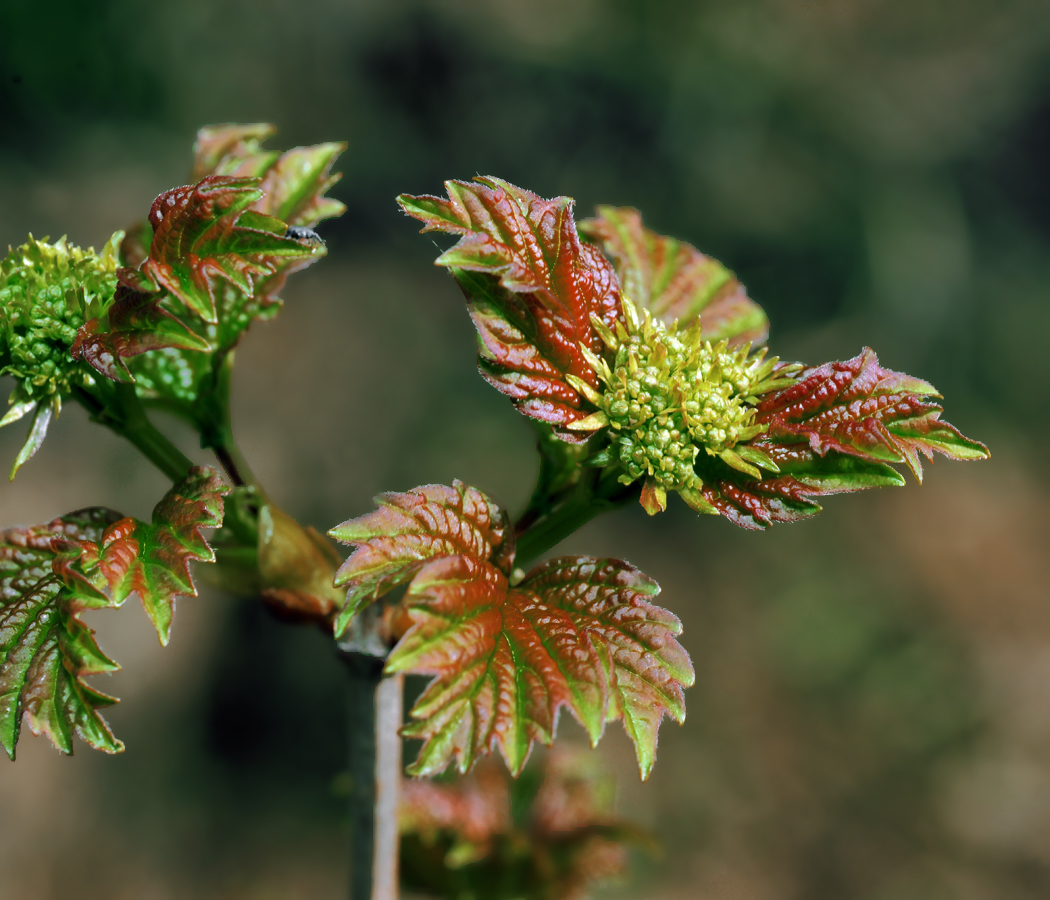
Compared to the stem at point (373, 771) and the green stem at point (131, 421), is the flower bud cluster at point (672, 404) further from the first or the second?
the green stem at point (131, 421)

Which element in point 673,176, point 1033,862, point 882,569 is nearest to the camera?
point 1033,862

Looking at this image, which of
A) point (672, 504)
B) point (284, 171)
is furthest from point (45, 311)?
point (672, 504)

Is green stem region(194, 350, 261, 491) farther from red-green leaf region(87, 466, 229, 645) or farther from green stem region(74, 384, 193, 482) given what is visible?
red-green leaf region(87, 466, 229, 645)

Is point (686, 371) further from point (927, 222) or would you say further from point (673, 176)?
point (927, 222)

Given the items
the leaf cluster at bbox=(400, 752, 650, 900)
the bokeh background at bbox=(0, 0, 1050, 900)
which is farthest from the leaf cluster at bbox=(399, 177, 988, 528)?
the bokeh background at bbox=(0, 0, 1050, 900)

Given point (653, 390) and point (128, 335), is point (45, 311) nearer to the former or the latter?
point (128, 335)

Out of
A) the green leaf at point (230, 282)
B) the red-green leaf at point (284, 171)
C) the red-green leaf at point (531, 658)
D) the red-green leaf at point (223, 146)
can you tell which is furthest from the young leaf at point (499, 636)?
the red-green leaf at point (223, 146)

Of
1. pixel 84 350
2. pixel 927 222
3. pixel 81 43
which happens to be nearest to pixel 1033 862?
pixel 927 222
